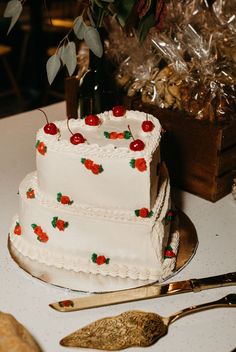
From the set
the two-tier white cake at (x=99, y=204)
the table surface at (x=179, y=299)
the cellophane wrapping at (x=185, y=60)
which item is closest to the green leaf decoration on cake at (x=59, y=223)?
the two-tier white cake at (x=99, y=204)

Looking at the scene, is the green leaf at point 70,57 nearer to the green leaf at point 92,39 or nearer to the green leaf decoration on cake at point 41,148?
the green leaf at point 92,39

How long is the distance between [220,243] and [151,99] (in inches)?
20.2

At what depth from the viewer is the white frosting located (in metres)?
0.95

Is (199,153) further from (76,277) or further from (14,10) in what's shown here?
(14,10)

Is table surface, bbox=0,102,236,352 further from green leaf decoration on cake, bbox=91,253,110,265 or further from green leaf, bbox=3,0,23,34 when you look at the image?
green leaf, bbox=3,0,23,34

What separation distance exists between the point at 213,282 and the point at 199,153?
1.45 feet

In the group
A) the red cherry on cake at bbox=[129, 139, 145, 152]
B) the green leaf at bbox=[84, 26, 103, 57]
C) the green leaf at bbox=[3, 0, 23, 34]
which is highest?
the green leaf at bbox=[3, 0, 23, 34]

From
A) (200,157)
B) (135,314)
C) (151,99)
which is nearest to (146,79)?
(151,99)

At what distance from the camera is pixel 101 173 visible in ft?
3.15

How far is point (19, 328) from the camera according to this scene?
0.81 meters

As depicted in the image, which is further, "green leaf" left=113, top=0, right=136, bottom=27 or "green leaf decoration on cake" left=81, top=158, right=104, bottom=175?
"green leaf" left=113, top=0, right=136, bottom=27

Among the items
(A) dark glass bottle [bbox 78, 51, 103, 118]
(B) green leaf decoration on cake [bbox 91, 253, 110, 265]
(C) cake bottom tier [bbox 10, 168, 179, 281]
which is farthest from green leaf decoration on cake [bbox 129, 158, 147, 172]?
(A) dark glass bottle [bbox 78, 51, 103, 118]

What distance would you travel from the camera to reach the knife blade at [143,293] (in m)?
0.93

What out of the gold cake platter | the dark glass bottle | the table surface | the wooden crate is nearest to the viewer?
the table surface
